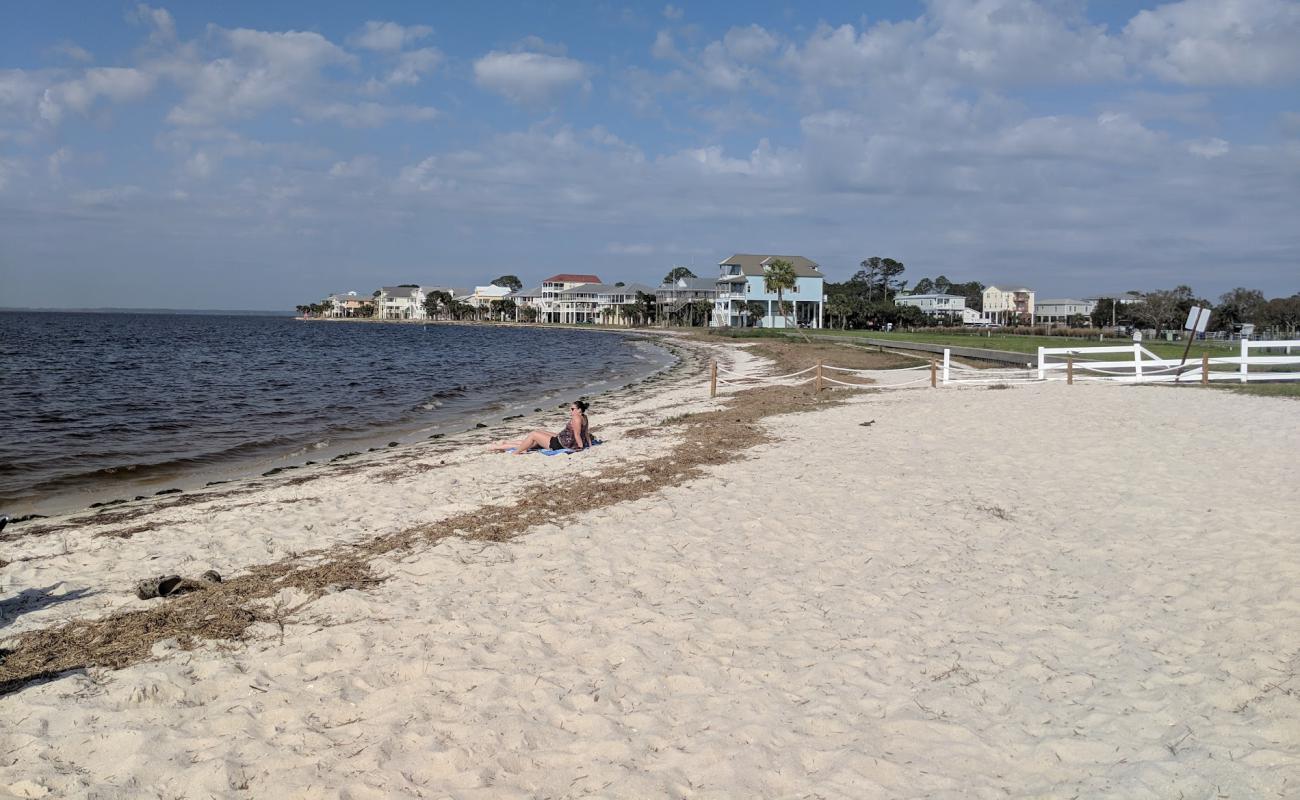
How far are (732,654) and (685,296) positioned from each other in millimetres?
129950

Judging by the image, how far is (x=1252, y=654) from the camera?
5512 mm

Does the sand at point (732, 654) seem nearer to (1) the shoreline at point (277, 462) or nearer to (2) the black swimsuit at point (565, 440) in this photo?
(1) the shoreline at point (277, 462)

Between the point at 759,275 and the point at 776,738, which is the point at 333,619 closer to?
the point at 776,738

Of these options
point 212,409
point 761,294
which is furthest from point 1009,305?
point 212,409

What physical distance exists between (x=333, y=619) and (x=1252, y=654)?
6.51 m

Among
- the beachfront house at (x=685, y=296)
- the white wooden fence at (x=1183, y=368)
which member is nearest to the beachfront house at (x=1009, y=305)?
the beachfront house at (x=685, y=296)

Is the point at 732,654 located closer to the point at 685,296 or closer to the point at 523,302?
the point at 685,296

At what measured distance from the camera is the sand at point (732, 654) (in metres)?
4.26

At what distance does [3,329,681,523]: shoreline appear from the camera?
488 inches

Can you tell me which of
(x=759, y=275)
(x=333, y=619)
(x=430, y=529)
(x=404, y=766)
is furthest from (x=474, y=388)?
(x=759, y=275)

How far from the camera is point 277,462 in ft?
52.9

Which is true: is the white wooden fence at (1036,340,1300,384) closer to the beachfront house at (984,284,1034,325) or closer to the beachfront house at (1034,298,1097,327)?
the beachfront house at (984,284,1034,325)

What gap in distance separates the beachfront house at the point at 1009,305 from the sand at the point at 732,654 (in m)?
143

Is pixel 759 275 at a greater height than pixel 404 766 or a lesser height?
greater
